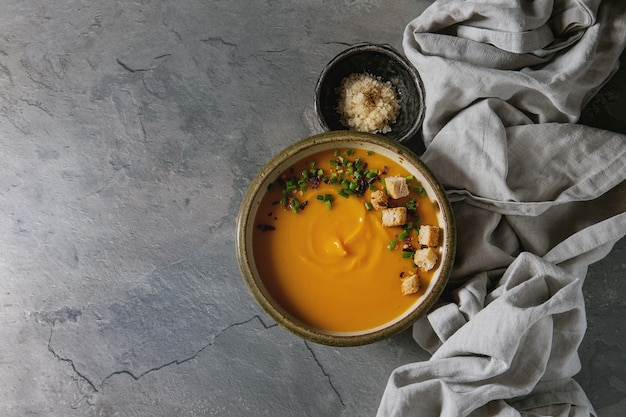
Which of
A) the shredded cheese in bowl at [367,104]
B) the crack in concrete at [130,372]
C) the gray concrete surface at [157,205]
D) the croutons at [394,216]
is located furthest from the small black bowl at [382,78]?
the crack in concrete at [130,372]

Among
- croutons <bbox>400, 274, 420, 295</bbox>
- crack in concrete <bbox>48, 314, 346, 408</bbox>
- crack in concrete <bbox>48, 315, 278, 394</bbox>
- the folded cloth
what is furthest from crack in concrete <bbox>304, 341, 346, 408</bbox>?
croutons <bbox>400, 274, 420, 295</bbox>

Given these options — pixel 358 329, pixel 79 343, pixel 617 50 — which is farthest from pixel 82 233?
pixel 617 50

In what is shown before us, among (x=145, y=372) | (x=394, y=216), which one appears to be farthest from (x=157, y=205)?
(x=394, y=216)

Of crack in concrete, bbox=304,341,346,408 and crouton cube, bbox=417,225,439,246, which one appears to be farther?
crack in concrete, bbox=304,341,346,408

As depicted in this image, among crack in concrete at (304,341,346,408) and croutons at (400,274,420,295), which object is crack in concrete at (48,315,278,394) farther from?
croutons at (400,274,420,295)

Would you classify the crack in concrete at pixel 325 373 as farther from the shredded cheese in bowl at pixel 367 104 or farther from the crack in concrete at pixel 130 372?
the shredded cheese in bowl at pixel 367 104
